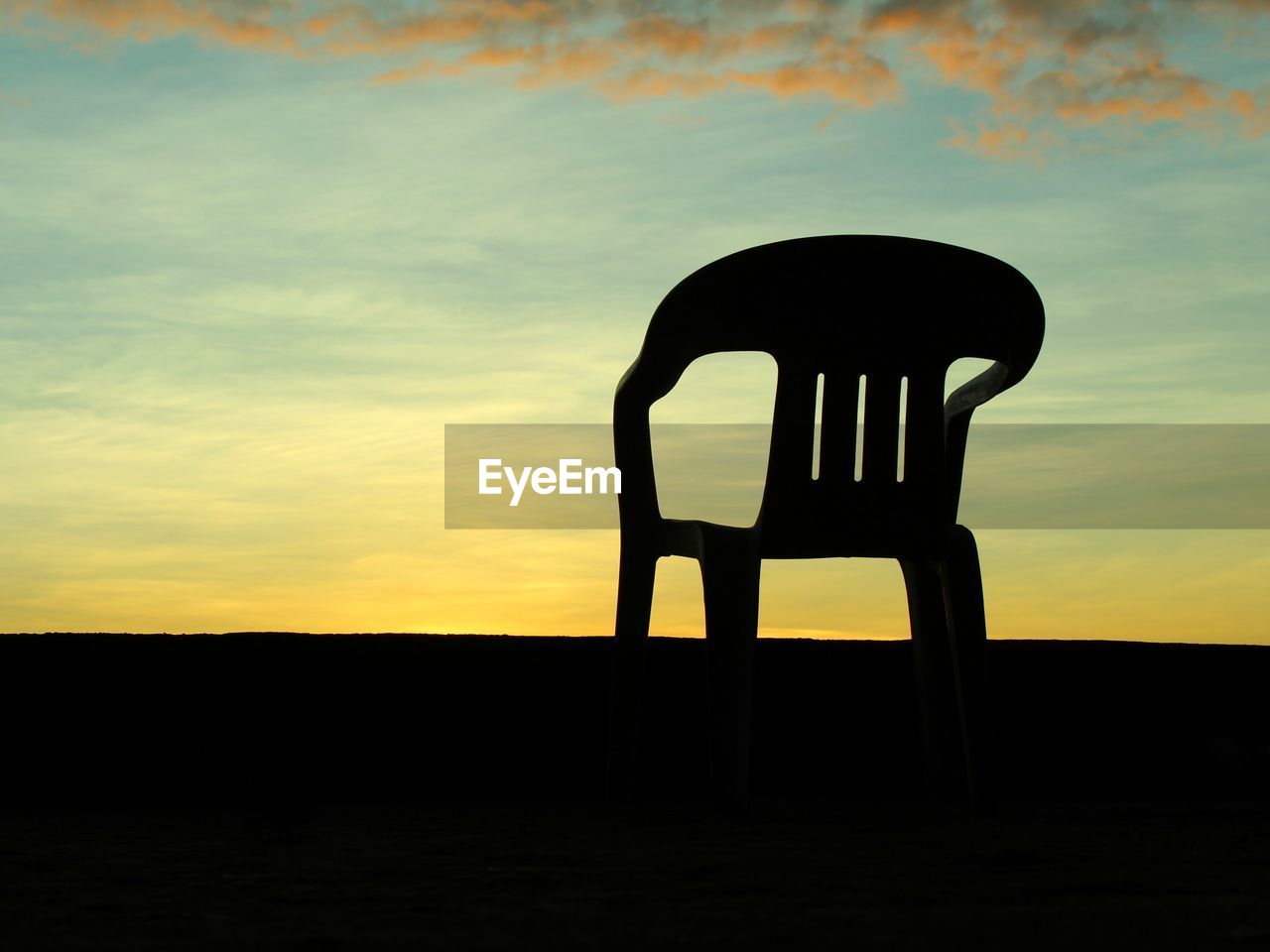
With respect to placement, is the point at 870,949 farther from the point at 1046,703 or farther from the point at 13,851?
the point at 1046,703

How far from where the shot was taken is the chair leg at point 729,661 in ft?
8.60

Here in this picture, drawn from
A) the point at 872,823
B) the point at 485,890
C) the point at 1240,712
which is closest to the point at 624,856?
the point at 485,890

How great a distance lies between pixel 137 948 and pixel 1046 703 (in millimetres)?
2618

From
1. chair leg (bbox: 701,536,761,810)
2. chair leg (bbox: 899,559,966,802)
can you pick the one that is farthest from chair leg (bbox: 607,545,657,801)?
chair leg (bbox: 899,559,966,802)

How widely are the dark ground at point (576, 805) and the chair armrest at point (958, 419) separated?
0.48m

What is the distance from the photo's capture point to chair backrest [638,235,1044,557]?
8.86 feet

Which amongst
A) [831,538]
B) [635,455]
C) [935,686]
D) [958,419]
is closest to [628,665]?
[635,455]

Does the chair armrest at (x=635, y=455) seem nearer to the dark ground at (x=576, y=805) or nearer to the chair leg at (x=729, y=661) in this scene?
the chair leg at (x=729, y=661)

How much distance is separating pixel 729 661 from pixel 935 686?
2.11 feet

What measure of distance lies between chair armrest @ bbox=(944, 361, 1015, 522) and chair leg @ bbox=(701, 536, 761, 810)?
61 centimetres

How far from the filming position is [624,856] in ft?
6.50

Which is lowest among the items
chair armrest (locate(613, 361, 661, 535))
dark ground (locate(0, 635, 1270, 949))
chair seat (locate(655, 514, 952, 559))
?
dark ground (locate(0, 635, 1270, 949))

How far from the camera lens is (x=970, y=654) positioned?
2.73 meters

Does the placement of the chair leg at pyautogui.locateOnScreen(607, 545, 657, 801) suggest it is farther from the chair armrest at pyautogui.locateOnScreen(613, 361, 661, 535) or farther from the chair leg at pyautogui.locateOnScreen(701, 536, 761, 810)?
the chair leg at pyautogui.locateOnScreen(701, 536, 761, 810)
